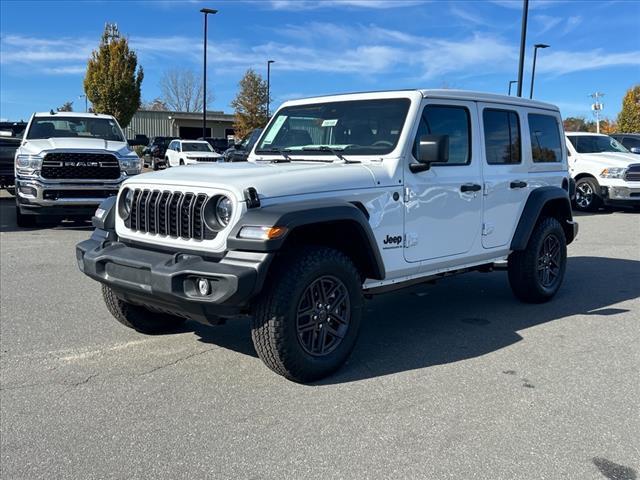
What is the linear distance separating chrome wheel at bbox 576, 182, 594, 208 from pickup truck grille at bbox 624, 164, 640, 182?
837mm

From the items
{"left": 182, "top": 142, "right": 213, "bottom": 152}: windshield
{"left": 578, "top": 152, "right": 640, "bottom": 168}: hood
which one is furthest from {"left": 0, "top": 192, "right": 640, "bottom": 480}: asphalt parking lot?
{"left": 182, "top": 142, "right": 213, "bottom": 152}: windshield

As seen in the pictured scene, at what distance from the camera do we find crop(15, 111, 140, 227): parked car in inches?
384

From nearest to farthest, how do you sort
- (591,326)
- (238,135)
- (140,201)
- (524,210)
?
(140,201), (591,326), (524,210), (238,135)

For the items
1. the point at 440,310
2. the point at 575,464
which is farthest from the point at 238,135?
the point at 575,464

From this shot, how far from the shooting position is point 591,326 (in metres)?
5.30

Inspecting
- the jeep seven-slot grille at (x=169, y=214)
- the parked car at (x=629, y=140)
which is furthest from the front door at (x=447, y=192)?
the parked car at (x=629, y=140)

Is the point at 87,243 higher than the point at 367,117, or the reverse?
the point at 367,117

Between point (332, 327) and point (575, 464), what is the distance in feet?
5.55

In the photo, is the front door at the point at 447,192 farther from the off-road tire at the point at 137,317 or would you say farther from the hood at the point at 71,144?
the hood at the point at 71,144

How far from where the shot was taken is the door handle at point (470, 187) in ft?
16.2

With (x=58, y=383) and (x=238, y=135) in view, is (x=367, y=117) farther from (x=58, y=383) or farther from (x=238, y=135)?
(x=238, y=135)

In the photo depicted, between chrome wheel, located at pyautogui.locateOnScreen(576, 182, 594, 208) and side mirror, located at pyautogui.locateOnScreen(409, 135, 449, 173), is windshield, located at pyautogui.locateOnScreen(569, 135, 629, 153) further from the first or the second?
side mirror, located at pyautogui.locateOnScreen(409, 135, 449, 173)

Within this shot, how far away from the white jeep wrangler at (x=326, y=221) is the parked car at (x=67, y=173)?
5598mm

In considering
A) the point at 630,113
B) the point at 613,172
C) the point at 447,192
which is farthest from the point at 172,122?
the point at 447,192
